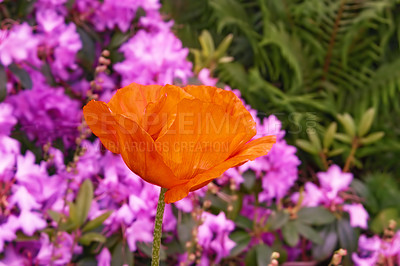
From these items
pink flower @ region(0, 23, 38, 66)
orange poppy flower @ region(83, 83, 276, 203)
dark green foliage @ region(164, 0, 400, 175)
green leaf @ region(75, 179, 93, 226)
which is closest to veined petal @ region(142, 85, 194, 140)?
orange poppy flower @ region(83, 83, 276, 203)

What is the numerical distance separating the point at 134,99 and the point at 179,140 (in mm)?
78

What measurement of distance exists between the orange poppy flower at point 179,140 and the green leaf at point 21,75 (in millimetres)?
433

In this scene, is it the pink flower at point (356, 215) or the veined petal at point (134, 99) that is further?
the pink flower at point (356, 215)

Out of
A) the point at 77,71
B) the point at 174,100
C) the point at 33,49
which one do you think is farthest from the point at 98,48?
the point at 174,100

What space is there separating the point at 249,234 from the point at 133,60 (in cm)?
41

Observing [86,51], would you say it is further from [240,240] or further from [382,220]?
[382,220]

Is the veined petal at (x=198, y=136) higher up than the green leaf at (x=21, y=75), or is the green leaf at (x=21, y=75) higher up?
the green leaf at (x=21, y=75)

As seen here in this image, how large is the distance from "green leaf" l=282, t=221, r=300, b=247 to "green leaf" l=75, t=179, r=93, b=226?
1.21ft

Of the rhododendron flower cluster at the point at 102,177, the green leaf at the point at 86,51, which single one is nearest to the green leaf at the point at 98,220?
the rhododendron flower cluster at the point at 102,177

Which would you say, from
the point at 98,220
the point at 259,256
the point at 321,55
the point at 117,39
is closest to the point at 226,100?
the point at 98,220

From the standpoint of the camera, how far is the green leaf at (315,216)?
2.69ft

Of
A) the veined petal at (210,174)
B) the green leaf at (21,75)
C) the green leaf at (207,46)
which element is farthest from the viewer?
the green leaf at (207,46)

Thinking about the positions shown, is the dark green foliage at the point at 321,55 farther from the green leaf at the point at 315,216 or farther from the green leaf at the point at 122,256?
the green leaf at the point at 122,256

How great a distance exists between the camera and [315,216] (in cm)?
83
